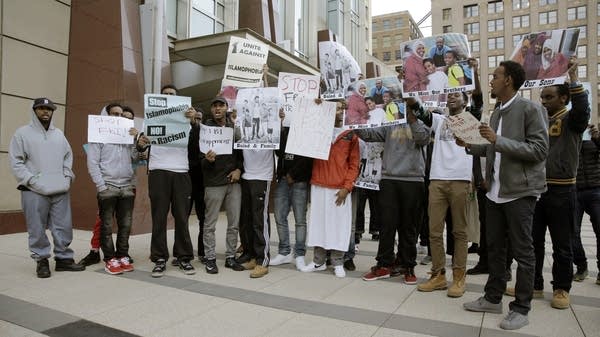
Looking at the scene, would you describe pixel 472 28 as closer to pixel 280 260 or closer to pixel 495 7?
pixel 495 7

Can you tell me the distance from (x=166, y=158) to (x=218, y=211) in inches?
38.7

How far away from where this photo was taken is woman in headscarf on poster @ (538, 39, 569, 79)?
153 inches

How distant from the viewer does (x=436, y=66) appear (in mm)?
4355

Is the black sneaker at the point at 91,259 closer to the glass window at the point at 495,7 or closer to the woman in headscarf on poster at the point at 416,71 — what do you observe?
the woman in headscarf on poster at the point at 416,71

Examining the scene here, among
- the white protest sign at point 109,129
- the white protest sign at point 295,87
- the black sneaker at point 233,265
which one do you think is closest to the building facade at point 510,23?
the white protest sign at point 295,87

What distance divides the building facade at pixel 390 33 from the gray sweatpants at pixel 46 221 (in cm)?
8865

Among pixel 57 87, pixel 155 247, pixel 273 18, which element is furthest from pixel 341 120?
pixel 273 18

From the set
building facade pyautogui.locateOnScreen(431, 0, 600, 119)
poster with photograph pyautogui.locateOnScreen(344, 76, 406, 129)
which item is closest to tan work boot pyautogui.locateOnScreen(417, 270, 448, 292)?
poster with photograph pyautogui.locateOnScreen(344, 76, 406, 129)

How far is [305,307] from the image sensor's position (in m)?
4.08

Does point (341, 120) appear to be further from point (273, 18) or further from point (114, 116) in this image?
point (273, 18)

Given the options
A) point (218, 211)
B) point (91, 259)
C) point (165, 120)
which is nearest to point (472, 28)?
point (218, 211)

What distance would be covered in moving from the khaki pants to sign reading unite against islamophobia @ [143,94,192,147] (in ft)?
10.6

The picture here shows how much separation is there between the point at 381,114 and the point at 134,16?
736cm

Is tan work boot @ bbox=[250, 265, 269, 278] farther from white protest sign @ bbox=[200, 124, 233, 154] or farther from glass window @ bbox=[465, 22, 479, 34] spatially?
glass window @ bbox=[465, 22, 479, 34]
